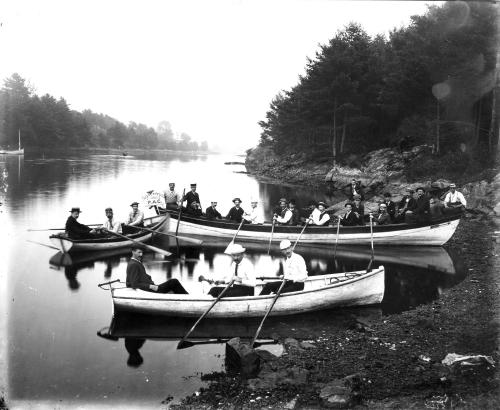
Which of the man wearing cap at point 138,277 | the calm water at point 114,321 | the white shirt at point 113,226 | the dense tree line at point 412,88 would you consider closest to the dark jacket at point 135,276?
the man wearing cap at point 138,277

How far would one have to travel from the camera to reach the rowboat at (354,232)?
17.4 metres

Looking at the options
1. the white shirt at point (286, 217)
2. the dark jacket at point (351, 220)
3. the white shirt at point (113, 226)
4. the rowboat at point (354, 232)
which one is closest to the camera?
the white shirt at point (113, 226)

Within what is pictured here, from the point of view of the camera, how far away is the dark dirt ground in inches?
259

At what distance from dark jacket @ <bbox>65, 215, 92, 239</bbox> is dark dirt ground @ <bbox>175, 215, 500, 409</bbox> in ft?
32.1

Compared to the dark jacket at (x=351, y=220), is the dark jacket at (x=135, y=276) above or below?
below

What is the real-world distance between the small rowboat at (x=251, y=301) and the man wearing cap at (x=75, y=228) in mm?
6404

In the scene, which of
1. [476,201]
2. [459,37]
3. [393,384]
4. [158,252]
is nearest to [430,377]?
[393,384]

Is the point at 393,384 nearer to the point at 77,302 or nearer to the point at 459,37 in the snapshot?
the point at 77,302

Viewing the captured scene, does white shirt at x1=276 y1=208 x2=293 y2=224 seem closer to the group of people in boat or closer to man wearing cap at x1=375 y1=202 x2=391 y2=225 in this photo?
man wearing cap at x1=375 y1=202 x2=391 y2=225

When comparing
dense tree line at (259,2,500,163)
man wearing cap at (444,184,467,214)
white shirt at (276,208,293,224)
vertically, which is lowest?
white shirt at (276,208,293,224)

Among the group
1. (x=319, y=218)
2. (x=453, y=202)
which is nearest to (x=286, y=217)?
(x=319, y=218)

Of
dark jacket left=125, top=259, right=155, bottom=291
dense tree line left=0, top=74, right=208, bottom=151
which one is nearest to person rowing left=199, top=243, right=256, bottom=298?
dark jacket left=125, top=259, right=155, bottom=291

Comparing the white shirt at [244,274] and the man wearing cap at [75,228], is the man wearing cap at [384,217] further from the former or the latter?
the man wearing cap at [75,228]

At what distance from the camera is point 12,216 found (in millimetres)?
23125
